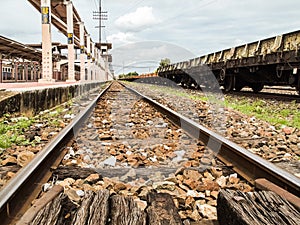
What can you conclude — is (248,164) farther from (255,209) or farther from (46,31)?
(46,31)

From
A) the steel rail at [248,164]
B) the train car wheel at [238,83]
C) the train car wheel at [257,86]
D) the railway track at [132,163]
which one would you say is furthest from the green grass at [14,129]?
the train car wheel at [238,83]

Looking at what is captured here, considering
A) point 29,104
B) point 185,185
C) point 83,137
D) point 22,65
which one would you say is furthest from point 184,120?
point 22,65

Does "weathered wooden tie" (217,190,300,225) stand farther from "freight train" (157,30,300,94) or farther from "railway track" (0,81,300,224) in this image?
"freight train" (157,30,300,94)

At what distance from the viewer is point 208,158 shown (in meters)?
2.99

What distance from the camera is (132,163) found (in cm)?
284

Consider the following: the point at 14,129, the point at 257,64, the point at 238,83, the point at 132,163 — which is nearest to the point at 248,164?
the point at 132,163

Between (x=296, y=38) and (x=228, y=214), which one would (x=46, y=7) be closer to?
(x=296, y=38)

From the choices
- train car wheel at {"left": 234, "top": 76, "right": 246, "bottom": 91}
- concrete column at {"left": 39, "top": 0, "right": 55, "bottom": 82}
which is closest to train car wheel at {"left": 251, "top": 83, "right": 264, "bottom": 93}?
train car wheel at {"left": 234, "top": 76, "right": 246, "bottom": 91}

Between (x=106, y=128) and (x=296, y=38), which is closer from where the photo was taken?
(x=106, y=128)

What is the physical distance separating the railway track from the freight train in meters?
5.95

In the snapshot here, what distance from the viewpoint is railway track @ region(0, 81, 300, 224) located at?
1.98 metres

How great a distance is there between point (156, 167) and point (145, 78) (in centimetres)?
3806

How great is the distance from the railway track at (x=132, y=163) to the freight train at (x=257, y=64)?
5.95 m

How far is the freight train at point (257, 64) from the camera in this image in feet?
30.2
